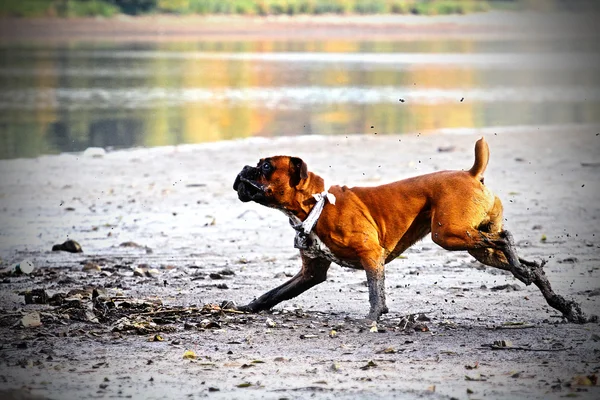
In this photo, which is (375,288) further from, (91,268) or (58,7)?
(58,7)

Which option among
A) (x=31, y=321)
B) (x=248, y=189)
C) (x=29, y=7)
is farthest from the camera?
(x=29, y=7)

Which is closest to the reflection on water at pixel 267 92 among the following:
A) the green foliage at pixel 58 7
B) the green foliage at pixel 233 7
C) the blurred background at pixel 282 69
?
the blurred background at pixel 282 69

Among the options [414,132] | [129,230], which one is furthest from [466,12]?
[129,230]

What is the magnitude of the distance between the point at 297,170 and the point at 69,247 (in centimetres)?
331

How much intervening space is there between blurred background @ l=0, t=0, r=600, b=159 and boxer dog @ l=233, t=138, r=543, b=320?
10105 mm

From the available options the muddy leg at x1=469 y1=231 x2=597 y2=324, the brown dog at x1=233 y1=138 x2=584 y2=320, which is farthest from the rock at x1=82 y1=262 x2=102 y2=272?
the muddy leg at x1=469 y1=231 x2=597 y2=324

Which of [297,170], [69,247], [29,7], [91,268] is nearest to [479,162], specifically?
[297,170]

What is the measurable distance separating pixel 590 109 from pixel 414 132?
7104mm

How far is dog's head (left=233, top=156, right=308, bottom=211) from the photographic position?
297 inches

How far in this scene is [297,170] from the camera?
7.62 meters

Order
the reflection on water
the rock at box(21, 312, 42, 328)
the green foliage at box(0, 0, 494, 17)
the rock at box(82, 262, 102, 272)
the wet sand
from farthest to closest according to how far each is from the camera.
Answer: the green foliage at box(0, 0, 494, 17) → the reflection on water → the rock at box(82, 262, 102, 272) → the rock at box(21, 312, 42, 328) → the wet sand

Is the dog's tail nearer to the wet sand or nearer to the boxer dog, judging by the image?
the boxer dog

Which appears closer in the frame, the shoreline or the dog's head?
the dog's head

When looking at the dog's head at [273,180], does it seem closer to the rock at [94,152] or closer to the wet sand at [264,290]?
the wet sand at [264,290]
